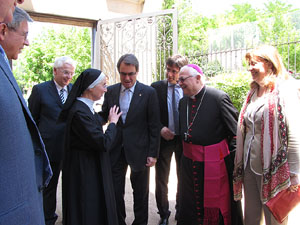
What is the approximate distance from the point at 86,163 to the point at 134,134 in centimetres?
76

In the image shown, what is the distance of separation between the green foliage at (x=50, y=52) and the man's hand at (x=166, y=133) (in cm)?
1805

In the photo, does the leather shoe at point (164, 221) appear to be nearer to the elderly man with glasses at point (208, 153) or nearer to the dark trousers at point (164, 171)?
the dark trousers at point (164, 171)

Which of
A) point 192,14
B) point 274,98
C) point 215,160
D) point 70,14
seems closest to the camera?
point 274,98

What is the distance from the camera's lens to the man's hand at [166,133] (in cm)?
359

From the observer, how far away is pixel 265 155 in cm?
251

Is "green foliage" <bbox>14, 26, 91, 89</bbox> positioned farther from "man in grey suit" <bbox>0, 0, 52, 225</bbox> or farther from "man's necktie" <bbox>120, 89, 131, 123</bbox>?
"man in grey suit" <bbox>0, 0, 52, 225</bbox>

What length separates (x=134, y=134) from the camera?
3322 millimetres

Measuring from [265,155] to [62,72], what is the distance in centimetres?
257

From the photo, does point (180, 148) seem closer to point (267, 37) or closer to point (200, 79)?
point (200, 79)

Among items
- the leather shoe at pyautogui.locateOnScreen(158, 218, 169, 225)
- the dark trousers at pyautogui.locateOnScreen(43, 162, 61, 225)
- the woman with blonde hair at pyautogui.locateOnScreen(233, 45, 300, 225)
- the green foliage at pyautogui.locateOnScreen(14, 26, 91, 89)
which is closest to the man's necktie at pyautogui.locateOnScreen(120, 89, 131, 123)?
the dark trousers at pyautogui.locateOnScreen(43, 162, 61, 225)

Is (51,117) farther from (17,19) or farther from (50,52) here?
(50,52)

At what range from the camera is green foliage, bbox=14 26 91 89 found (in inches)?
822

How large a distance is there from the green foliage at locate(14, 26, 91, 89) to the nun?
1850cm

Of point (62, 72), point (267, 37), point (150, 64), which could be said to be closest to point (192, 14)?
point (267, 37)
